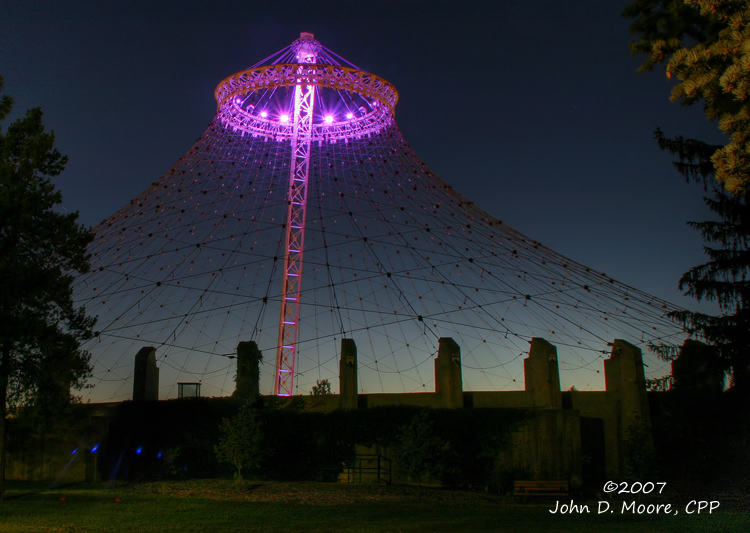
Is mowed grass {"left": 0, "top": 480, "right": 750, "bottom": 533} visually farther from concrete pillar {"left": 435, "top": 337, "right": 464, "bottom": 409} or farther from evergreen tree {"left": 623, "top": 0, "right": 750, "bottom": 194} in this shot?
evergreen tree {"left": 623, "top": 0, "right": 750, "bottom": 194}

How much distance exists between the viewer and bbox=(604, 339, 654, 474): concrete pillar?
23.4 metres

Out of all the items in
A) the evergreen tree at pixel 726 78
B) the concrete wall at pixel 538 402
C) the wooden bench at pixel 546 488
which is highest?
the evergreen tree at pixel 726 78

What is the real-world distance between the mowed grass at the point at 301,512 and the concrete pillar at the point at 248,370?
554 cm

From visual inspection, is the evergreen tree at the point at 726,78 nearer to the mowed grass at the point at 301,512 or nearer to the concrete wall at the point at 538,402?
the mowed grass at the point at 301,512

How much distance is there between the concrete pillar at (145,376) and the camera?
26.2m

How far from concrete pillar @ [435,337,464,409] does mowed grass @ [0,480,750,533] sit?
5522 mm

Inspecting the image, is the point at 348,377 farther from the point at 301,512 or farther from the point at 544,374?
the point at 301,512

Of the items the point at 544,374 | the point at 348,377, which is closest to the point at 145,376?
the point at 348,377

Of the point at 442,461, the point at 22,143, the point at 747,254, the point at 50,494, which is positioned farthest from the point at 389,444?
the point at 22,143

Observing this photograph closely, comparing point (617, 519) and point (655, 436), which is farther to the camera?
point (655, 436)

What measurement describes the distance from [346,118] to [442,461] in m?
13.8

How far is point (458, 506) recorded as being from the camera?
1578cm

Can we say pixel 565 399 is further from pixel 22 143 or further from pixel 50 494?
pixel 22 143

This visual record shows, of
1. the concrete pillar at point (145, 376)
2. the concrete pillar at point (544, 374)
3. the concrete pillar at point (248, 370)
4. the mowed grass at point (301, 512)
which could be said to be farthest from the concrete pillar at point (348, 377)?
the concrete pillar at point (145, 376)
